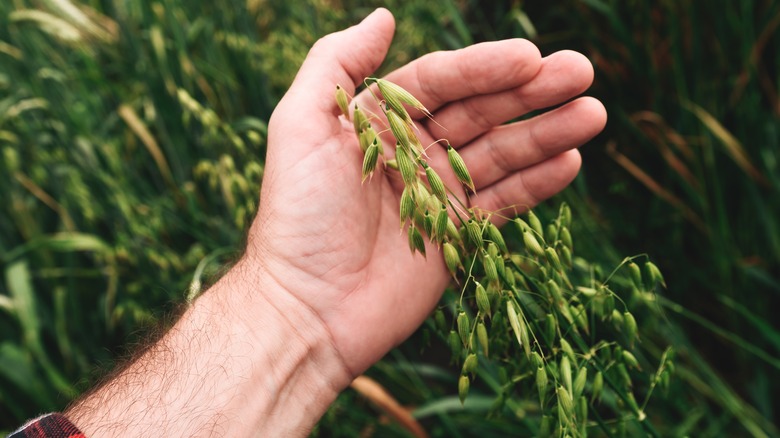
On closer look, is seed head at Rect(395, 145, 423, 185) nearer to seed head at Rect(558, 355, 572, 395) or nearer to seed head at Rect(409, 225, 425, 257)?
seed head at Rect(409, 225, 425, 257)

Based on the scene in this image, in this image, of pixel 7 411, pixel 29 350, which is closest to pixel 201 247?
pixel 29 350

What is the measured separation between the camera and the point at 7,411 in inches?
71.2

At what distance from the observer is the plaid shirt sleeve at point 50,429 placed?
2.99 ft

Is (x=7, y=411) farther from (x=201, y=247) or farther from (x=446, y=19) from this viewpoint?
(x=446, y=19)

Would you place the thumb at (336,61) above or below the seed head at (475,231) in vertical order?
above

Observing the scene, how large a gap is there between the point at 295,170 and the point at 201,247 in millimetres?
705

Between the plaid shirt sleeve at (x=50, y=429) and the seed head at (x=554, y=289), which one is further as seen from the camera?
the plaid shirt sleeve at (x=50, y=429)

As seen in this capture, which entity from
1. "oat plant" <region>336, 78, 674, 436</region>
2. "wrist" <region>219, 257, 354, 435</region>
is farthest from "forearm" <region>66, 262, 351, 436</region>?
A: "oat plant" <region>336, 78, 674, 436</region>

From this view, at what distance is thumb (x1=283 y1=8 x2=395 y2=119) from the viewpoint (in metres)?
1.13

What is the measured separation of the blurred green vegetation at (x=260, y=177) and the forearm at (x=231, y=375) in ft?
0.59

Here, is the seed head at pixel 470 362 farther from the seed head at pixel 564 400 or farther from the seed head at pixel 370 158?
the seed head at pixel 370 158

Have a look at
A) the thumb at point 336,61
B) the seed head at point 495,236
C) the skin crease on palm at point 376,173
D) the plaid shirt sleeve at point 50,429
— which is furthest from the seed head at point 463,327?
the plaid shirt sleeve at point 50,429

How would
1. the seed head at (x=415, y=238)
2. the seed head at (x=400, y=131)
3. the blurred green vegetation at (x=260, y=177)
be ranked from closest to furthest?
the seed head at (x=400, y=131)
the seed head at (x=415, y=238)
the blurred green vegetation at (x=260, y=177)

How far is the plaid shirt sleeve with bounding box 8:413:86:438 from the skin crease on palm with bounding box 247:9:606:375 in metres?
0.41
